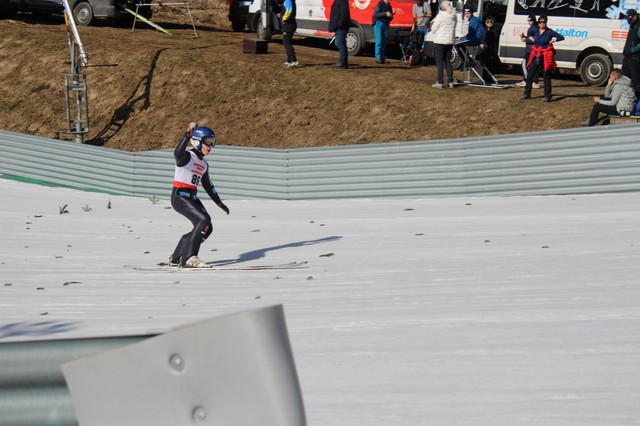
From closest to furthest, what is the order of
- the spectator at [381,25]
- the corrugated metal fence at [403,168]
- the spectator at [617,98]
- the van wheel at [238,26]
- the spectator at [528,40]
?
1. the corrugated metal fence at [403,168]
2. the spectator at [617,98]
3. the spectator at [528,40]
4. the spectator at [381,25]
5. the van wheel at [238,26]

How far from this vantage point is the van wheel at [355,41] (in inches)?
981

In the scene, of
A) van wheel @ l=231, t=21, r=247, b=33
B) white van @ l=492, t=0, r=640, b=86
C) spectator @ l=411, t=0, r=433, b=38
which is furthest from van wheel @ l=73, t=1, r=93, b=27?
white van @ l=492, t=0, r=640, b=86

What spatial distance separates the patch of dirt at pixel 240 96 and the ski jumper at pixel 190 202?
9.03 meters

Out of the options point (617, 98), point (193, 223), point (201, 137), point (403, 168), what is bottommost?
point (403, 168)

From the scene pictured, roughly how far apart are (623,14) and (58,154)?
12.3m

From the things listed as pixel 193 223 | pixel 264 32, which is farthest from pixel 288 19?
pixel 193 223

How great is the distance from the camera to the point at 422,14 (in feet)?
77.2

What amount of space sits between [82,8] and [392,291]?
2091 cm

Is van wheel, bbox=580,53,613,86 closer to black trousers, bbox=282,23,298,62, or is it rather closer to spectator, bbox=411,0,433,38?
spectator, bbox=411,0,433,38

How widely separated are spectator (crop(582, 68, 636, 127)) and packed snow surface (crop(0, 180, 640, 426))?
2.74 meters

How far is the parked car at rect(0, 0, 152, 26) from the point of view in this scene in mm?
27688

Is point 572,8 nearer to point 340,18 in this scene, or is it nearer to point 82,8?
point 340,18

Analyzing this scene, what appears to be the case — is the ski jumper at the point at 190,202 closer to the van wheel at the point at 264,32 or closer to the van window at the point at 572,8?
the van window at the point at 572,8

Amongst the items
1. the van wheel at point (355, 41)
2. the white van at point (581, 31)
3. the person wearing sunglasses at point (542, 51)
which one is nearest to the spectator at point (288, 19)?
the van wheel at point (355, 41)
